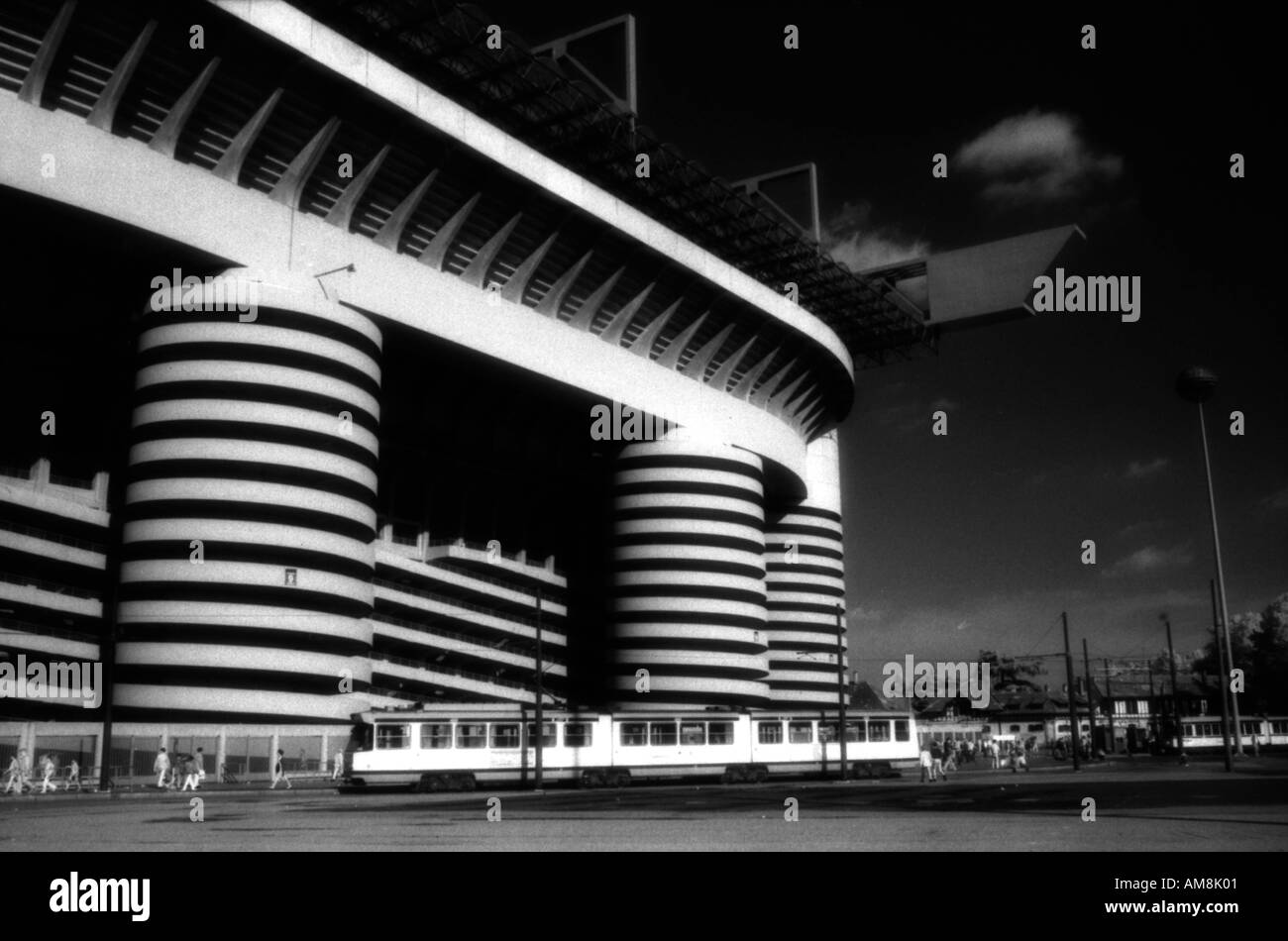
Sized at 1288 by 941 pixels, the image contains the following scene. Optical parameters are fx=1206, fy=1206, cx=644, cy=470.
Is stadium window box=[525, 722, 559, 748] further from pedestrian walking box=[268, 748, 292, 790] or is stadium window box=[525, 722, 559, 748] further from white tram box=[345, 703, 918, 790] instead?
pedestrian walking box=[268, 748, 292, 790]

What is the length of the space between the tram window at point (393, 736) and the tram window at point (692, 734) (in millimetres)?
11462

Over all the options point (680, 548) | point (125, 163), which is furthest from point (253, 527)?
point (680, 548)

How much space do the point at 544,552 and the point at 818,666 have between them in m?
28.2

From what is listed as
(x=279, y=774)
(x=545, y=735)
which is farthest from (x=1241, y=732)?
(x=279, y=774)

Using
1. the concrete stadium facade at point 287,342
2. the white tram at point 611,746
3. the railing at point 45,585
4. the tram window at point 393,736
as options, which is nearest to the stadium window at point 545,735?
the white tram at point 611,746

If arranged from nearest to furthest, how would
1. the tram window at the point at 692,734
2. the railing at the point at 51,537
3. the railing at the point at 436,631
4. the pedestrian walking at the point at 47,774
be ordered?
the pedestrian walking at the point at 47,774 < the tram window at the point at 692,734 < the railing at the point at 51,537 < the railing at the point at 436,631

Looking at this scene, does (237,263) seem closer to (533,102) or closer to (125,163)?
(125,163)

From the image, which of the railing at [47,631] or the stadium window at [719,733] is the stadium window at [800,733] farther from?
the railing at [47,631]

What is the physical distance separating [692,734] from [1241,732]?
5446 centimetres

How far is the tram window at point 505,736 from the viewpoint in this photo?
42.1 meters

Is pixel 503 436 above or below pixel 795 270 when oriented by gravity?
below

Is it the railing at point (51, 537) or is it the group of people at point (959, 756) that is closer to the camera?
the group of people at point (959, 756)

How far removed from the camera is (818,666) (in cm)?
9388
